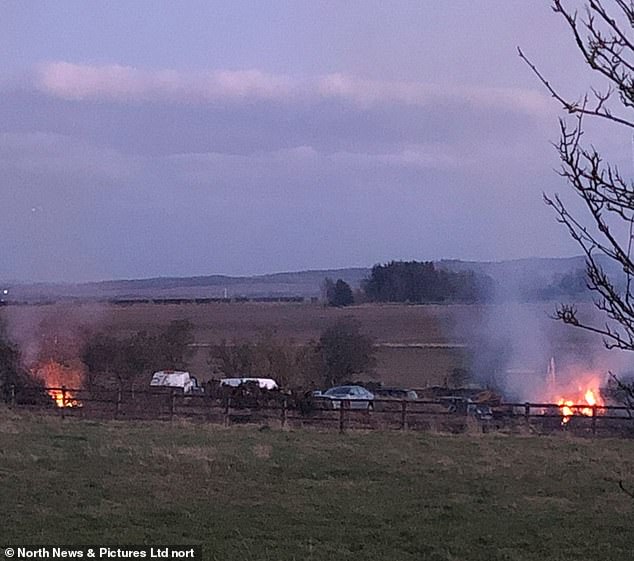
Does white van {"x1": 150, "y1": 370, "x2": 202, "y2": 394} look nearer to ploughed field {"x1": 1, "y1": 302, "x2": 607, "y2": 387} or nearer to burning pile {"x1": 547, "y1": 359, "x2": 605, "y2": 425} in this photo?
ploughed field {"x1": 1, "y1": 302, "x2": 607, "y2": 387}

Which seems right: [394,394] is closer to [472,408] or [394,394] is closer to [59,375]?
[472,408]

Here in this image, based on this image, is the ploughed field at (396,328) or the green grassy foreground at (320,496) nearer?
the green grassy foreground at (320,496)

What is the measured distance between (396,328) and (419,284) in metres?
13.6

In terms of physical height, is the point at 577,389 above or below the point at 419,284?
below

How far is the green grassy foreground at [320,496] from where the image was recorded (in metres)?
9.15

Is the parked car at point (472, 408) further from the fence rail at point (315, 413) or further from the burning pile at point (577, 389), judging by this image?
the burning pile at point (577, 389)

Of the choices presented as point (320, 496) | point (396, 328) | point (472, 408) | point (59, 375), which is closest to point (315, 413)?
point (472, 408)

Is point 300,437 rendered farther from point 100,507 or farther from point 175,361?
point 175,361

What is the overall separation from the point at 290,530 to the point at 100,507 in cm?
217

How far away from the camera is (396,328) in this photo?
207 ft

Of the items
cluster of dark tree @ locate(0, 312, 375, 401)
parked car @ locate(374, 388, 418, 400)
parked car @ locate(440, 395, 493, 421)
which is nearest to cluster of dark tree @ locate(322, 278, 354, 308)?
cluster of dark tree @ locate(0, 312, 375, 401)

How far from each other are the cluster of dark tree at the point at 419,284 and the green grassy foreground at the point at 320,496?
47333mm

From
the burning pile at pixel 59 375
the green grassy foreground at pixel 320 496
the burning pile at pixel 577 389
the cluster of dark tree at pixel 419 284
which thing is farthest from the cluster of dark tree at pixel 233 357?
the cluster of dark tree at pixel 419 284

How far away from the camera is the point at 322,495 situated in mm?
11789
